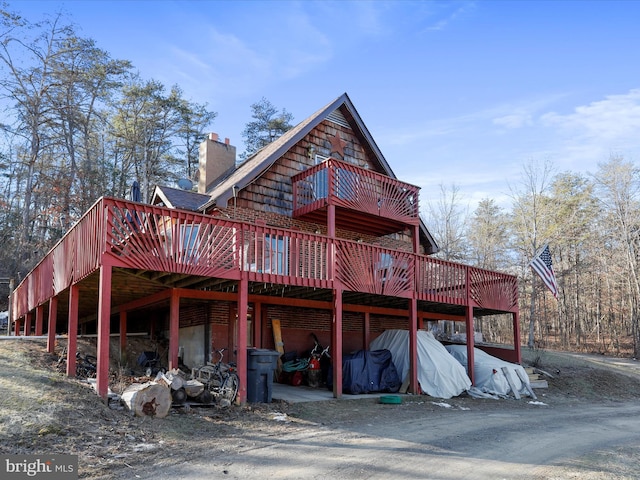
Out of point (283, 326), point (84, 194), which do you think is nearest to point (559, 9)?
point (283, 326)

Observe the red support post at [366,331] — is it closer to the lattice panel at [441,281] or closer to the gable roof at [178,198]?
the lattice panel at [441,281]

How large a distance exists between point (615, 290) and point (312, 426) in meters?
36.1

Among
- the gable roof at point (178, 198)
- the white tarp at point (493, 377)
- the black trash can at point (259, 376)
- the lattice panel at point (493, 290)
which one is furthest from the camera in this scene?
the lattice panel at point (493, 290)

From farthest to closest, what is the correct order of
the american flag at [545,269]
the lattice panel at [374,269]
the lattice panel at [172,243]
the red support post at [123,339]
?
the american flag at [545,269]
the red support post at [123,339]
the lattice panel at [374,269]
the lattice panel at [172,243]

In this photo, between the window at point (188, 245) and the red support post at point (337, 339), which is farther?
the red support post at point (337, 339)

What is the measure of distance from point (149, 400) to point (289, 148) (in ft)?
31.8

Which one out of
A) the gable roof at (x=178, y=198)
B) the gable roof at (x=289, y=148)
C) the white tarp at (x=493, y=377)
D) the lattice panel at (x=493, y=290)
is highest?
the gable roof at (x=289, y=148)

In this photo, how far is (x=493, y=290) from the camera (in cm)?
1767

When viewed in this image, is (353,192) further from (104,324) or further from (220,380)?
(104,324)

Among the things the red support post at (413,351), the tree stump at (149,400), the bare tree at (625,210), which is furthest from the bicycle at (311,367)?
the bare tree at (625,210)

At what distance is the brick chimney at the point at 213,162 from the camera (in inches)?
752

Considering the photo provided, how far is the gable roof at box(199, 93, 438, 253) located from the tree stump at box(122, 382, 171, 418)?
6.32 metres

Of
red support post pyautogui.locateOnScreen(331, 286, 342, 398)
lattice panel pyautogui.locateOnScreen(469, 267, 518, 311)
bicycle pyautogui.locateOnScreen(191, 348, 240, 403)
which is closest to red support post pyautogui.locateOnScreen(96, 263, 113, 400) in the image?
bicycle pyautogui.locateOnScreen(191, 348, 240, 403)

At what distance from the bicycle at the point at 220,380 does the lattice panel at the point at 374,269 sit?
363 cm
